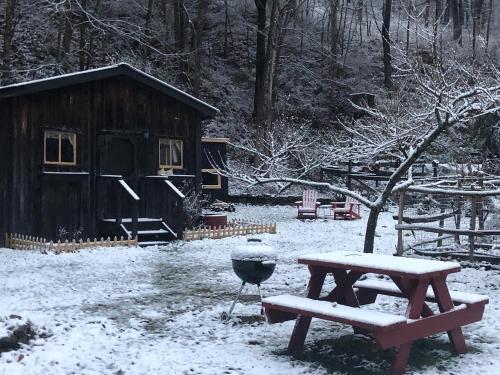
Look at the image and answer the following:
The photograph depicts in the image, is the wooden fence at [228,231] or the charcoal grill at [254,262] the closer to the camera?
the charcoal grill at [254,262]

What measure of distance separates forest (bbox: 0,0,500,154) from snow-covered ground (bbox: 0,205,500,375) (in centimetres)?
1569

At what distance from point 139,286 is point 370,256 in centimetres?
463

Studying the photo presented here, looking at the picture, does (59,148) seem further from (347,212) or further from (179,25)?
(179,25)

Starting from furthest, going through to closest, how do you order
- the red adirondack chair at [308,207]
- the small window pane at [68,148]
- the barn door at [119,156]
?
the red adirondack chair at [308,207]
the barn door at [119,156]
the small window pane at [68,148]

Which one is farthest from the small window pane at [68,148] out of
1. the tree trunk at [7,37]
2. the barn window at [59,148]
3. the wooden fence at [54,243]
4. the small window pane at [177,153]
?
the tree trunk at [7,37]

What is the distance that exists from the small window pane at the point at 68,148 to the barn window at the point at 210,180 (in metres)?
9.54

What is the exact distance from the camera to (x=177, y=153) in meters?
18.3

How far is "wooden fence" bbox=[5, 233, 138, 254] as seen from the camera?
13.7 m

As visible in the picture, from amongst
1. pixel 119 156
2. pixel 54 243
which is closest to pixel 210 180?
pixel 119 156

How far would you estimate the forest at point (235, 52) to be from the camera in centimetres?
3081

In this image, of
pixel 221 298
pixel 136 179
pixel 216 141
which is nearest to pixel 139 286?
pixel 221 298

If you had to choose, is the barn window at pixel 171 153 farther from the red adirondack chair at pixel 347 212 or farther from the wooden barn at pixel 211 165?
the red adirondack chair at pixel 347 212

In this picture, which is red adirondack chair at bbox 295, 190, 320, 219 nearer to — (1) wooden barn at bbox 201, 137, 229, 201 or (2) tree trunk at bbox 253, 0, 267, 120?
(1) wooden barn at bbox 201, 137, 229, 201

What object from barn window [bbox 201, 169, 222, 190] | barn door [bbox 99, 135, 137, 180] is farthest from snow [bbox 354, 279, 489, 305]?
barn window [bbox 201, 169, 222, 190]
